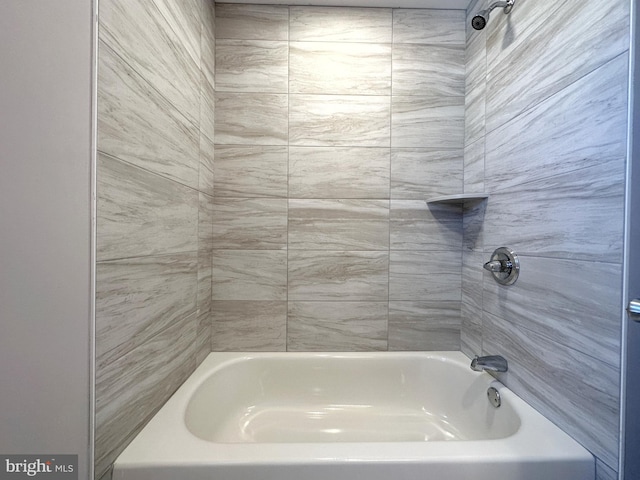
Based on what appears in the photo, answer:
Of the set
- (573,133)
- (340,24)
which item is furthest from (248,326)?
(340,24)

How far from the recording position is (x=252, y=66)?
149 cm

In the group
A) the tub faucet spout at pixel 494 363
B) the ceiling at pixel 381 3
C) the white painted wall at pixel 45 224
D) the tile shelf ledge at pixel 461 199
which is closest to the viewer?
the white painted wall at pixel 45 224

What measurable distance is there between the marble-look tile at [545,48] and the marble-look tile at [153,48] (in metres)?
1.19

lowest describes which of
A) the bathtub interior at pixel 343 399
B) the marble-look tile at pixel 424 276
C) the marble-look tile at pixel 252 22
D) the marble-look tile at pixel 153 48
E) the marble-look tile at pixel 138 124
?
the bathtub interior at pixel 343 399

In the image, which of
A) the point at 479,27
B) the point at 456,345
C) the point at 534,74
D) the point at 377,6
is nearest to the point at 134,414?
the point at 456,345

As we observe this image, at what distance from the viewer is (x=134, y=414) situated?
2.67 feet

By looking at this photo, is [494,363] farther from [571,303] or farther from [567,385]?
[571,303]

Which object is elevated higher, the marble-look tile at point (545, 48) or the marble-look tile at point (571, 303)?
the marble-look tile at point (545, 48)

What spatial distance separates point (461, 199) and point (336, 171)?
61 cm

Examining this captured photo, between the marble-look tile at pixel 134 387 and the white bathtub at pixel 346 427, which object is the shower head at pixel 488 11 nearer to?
the white bathtub at pixel 346 427

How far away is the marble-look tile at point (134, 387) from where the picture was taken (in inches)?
27.0

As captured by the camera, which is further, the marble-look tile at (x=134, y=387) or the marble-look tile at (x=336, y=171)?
the marble-look tile at (x=336, y=171)

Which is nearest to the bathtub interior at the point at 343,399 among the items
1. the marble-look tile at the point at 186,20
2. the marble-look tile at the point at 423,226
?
the marble-look tile at the point at 423,226

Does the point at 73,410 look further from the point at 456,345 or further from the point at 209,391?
the point at 456,345
